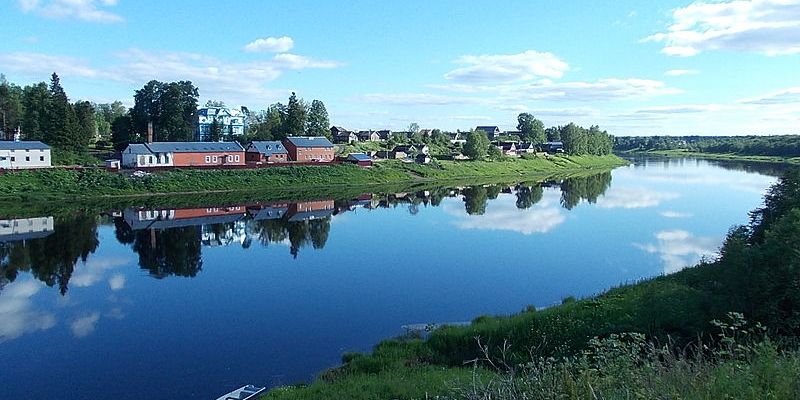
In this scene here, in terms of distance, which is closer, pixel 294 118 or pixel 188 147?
pixel 188 147

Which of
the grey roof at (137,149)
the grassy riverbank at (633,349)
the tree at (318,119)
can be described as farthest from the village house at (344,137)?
the grassy riverbank at (633,349)

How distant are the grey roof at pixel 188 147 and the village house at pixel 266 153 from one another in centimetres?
225

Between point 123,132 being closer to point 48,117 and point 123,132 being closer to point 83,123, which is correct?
point 83,123

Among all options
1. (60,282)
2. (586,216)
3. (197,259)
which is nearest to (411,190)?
(586,216)

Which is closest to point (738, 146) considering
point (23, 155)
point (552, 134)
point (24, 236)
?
point (552, 134)

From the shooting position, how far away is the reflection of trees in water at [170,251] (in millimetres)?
20125

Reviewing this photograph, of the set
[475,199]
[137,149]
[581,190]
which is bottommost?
[475,199]

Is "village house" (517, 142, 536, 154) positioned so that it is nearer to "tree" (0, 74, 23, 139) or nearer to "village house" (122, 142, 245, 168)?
"village house" (122, 142, 245, 168)

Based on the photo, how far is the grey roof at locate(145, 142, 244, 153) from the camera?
47688mm

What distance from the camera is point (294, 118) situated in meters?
62.4

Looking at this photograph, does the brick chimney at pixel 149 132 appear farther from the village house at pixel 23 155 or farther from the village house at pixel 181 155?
the village house at pixel 23 155

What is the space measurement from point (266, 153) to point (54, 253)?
108 ft

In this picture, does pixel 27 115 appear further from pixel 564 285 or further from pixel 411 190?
pixel 564 285

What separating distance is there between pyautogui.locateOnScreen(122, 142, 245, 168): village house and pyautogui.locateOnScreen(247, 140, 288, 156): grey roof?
7.12 feet
